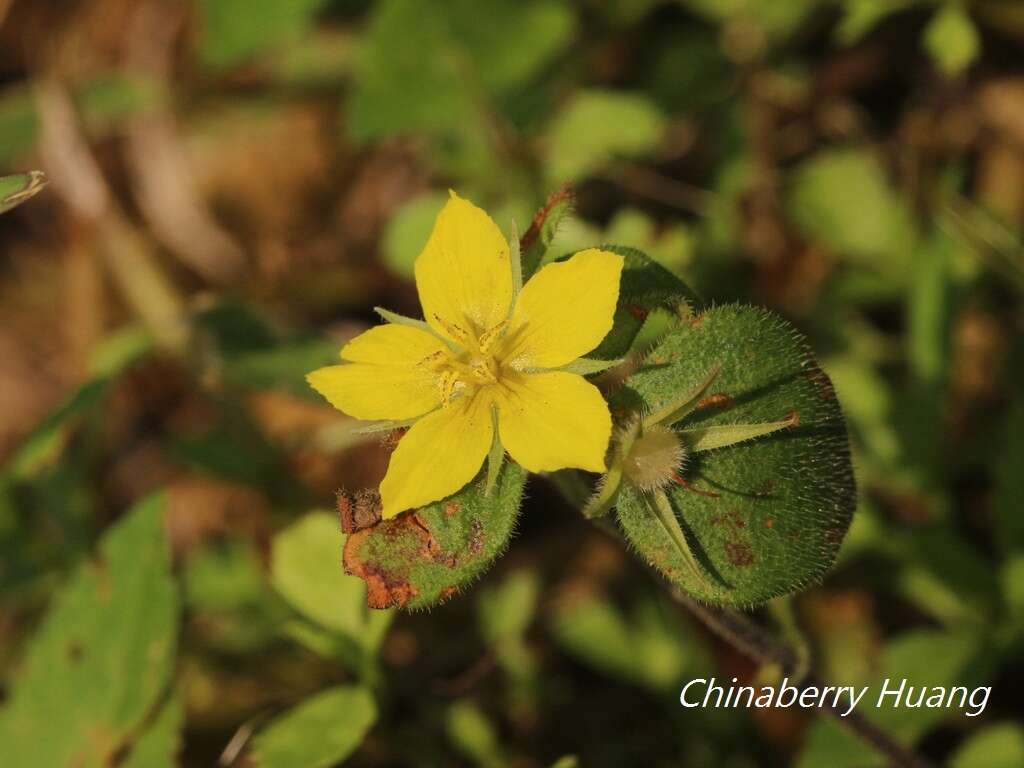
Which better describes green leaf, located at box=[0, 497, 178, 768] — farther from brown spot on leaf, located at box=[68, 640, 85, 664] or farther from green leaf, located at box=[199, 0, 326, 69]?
green leaf, located at box=[199, 0, 326, 69]

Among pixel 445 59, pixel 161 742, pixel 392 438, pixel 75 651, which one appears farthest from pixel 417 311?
pixel 392 438

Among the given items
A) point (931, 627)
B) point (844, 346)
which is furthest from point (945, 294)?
point (931, 627)

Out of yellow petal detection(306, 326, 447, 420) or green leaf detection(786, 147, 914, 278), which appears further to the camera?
green leaf detection(786, 147, 914, 278)

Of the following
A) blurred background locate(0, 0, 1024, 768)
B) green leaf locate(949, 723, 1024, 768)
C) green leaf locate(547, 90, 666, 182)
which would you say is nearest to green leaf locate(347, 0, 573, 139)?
blurred background locate(0, 0, 1024, 768)

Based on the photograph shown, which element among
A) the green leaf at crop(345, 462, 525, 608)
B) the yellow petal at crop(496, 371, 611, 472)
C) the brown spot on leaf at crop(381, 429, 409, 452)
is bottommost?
the green leaf at crop(345, 462, 525, 608)

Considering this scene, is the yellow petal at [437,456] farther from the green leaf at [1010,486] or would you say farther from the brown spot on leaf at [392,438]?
the green leaf at [1010,486]

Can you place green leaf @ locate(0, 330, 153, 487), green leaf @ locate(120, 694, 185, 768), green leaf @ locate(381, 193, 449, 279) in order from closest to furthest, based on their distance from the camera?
green leaf @ locate(120, 694, 185, 768), green leaf @ locate(0, 330, 153, 487), green leaf @ locate(381, 193, 449, 279)

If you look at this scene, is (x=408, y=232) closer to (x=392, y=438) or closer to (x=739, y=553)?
(x=392, y=438)
